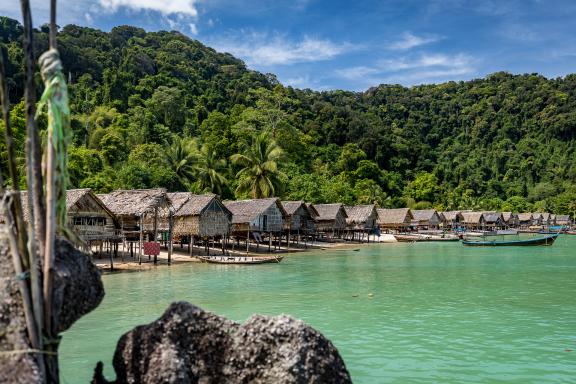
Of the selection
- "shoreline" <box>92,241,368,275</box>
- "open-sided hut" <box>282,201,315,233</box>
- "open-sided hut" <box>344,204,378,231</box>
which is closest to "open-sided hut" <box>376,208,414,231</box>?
"open-sided hut" <box>344,204,378,231</box>

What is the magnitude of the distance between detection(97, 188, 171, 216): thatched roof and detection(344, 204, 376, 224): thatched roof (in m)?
25.6

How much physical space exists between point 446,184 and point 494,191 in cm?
1067

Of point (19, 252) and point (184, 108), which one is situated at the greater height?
point (184, 108)

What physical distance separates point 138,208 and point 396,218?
39558mm

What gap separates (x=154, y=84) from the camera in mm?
64000

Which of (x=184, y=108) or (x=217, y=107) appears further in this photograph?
(x=217, y=107)

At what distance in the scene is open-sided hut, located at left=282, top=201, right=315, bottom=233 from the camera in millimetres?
39328

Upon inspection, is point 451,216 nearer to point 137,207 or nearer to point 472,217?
point 472,217

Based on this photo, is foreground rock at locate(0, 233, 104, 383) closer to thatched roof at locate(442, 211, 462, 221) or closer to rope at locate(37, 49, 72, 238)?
rope at locate(37, 49, 72, 238)

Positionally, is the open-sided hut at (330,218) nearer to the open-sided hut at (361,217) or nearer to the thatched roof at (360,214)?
the open-sided hut at (361,217)

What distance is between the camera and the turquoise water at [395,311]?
30.3 ft

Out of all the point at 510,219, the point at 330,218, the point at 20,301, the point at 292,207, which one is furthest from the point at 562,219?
the point at 20,301

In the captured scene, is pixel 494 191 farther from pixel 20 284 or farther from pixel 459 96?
pixel 20 284

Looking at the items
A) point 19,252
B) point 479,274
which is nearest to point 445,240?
point 479,274
